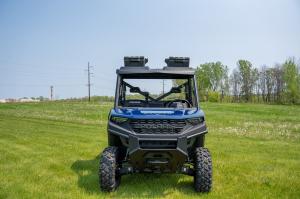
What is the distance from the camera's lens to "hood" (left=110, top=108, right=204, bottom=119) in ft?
23.8

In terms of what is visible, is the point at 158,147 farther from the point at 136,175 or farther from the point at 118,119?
the point at 136,175

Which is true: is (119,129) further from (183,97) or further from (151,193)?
(183,97)

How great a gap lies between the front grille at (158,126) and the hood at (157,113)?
0.26 feet

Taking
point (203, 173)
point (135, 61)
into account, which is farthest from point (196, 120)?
point (135, 61)

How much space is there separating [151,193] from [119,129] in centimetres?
147

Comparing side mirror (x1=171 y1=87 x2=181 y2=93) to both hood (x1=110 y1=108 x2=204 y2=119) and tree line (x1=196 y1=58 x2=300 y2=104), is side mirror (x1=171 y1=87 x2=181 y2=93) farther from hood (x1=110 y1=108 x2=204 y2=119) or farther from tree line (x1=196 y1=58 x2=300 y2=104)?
tree line (x1=196 y1=58 x2=300 y2=104)

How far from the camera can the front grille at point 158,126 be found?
23.8ft

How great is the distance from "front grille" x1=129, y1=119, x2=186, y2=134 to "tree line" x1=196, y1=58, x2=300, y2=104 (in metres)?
85.7

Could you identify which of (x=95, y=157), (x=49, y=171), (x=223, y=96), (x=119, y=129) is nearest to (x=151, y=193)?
(x=119, y=129)

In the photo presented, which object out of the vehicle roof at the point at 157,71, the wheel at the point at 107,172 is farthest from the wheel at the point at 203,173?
the vehicle roof at the point at 157,71

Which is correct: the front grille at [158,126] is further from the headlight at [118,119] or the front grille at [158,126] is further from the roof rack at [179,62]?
the roof rack at [179,62]

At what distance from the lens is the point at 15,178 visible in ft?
28.6

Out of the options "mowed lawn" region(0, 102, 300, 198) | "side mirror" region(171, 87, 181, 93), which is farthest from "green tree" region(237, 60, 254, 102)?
"side mirror" region(171, 87, 181, 93)

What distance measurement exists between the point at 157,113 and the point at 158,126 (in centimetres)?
29
